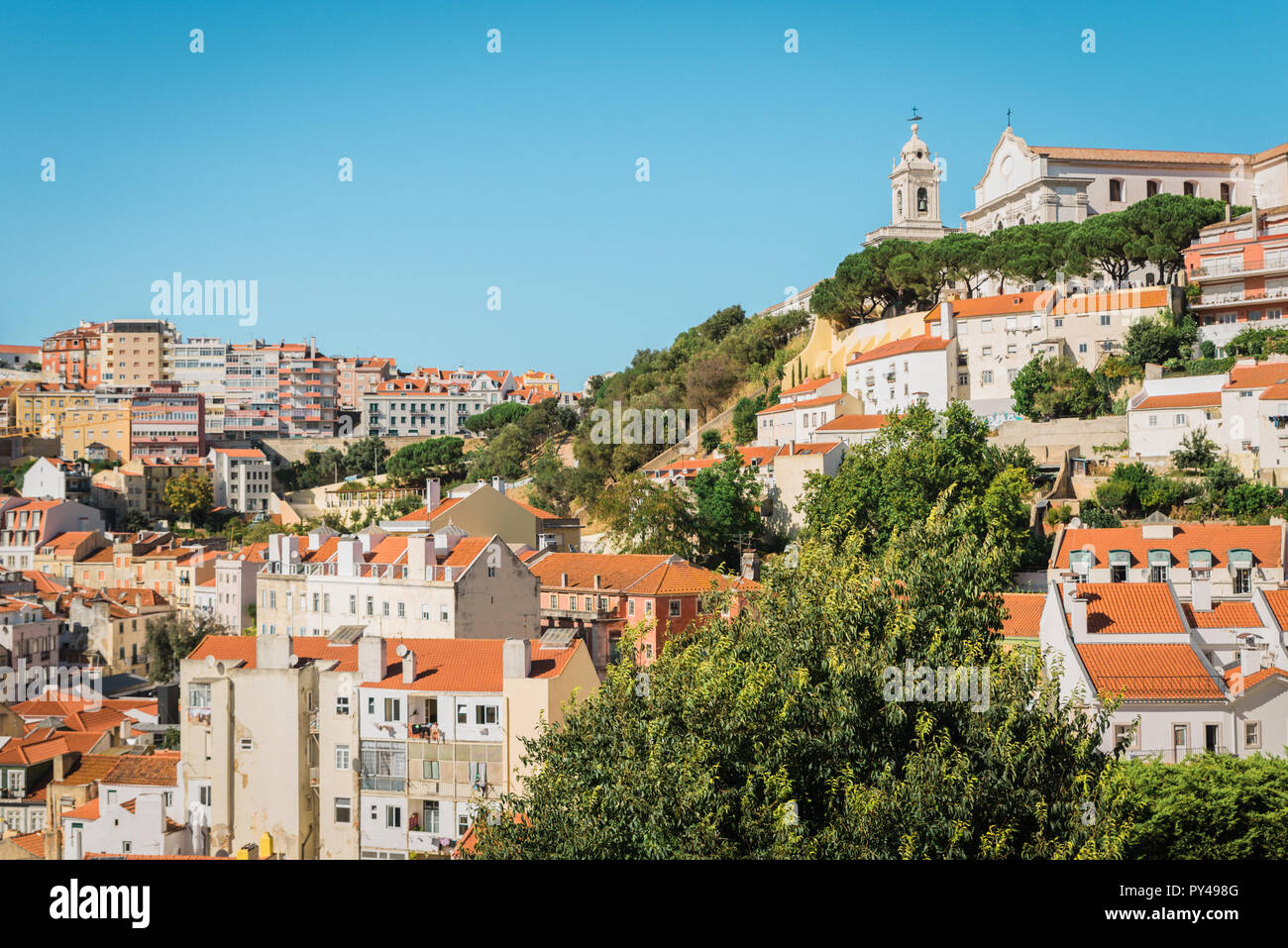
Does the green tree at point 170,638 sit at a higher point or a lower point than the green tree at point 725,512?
lower

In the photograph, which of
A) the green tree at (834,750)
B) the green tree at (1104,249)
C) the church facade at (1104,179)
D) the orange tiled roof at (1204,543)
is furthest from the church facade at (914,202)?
the green tree at (834,750)

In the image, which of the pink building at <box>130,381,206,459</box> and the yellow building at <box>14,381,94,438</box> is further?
the yellow building at <box>14,381,94,438</box>

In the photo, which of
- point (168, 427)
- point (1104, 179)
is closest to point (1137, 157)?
point (1104, 179)

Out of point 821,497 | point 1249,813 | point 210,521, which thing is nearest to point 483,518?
point 821,497

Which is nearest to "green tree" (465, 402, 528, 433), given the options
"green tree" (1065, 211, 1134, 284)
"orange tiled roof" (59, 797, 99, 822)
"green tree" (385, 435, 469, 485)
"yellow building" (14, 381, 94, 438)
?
"green tree" (385, 435, 469, 485)

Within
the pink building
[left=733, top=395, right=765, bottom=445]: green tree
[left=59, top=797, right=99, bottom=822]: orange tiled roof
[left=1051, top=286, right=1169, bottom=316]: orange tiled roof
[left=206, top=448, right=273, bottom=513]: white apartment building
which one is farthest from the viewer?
the pink building

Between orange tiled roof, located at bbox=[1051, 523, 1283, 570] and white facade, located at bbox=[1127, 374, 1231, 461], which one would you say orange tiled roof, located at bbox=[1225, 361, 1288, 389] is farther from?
orange tiled roof, located at bbox=[1051, 523, 1283, 570]

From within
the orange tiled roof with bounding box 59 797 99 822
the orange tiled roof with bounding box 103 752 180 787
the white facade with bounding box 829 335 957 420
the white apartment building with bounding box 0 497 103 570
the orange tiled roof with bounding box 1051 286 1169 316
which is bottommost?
the orange tiled roof with bounding box 59 797 99 822

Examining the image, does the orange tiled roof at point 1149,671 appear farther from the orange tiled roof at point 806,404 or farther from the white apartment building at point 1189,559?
the orange tiled roof at point 806,404
